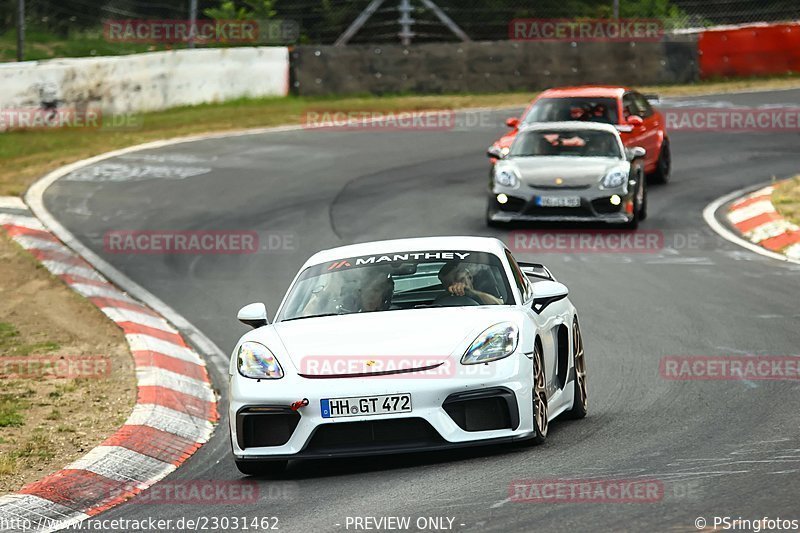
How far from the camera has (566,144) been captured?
18047mm

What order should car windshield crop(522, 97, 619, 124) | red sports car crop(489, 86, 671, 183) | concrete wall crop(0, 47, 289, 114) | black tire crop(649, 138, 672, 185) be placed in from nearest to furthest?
1. red sports car crop(489, 86, 671, 183)
2. car windshield crop(522, 97, 619, 124)
3. black tire crop(649, 138, 672, 185)
4. concrete wall crop(0, 47, 289, 114)

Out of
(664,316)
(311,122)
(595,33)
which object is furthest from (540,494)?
(595,33)

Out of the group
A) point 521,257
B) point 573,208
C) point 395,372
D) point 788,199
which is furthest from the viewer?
point 788,199

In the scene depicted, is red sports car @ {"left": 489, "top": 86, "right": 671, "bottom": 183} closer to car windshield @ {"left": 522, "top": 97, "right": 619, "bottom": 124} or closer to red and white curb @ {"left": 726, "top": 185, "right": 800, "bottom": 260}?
car windshield @ {"left": 522, "top": 97, "right": 619, "bottom": 124}

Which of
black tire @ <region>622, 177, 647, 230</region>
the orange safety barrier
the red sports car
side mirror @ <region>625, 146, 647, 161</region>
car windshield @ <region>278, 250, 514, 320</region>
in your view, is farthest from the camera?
the orange safety barrier

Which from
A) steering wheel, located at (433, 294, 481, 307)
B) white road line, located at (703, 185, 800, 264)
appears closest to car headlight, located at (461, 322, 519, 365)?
steering wheel, located at (433, 294, 481, 307)

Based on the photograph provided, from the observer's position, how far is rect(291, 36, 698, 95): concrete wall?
1203 inches

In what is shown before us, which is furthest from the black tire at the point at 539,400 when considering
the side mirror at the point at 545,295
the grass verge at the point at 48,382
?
the grass verge at the point at 48,382

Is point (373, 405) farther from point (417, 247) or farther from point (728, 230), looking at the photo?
point (728, 230)

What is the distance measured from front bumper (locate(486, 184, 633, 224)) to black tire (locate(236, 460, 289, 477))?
9.81m

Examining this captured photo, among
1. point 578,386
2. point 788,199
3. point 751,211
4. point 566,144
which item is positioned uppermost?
point 566,144

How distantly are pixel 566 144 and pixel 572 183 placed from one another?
97cm

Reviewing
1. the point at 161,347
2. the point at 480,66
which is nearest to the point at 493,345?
the point at 161,347

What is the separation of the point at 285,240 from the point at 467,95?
1484 cm
